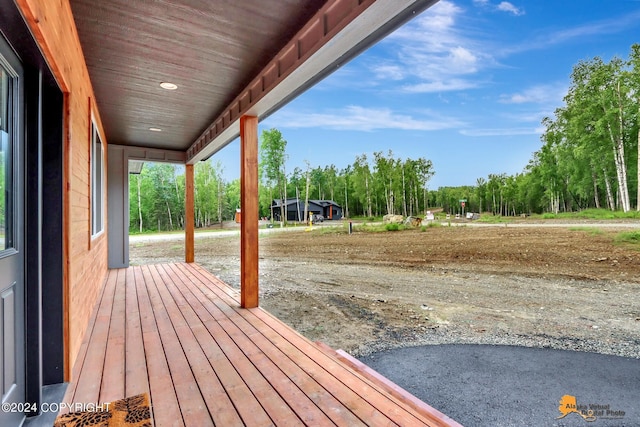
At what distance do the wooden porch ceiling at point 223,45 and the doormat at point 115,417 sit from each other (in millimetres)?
2083

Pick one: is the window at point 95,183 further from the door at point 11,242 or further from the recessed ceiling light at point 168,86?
the door at point 11,242

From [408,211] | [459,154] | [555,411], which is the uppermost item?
[459,154]

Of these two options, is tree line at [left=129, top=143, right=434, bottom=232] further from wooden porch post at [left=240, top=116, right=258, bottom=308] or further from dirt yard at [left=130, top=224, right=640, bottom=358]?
wooden porch post at [left=240, top=116, right=258, bottom=308]

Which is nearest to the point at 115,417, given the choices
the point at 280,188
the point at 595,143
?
the point at 595,143

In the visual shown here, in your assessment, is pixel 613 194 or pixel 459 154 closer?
pixel 613 194

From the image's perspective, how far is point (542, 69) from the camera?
8.22 metres

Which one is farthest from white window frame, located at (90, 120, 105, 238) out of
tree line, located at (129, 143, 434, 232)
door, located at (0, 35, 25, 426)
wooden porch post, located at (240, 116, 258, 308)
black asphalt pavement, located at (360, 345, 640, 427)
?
tree line, located at (129, 143, 434, 232)

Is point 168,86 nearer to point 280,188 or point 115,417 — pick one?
point 115,417

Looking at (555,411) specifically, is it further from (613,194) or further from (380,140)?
(380,140)

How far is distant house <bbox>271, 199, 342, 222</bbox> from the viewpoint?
20219 millimetres

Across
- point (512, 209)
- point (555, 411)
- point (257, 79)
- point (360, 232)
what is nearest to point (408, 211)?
point (360, 232)

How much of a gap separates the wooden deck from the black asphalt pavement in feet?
5.53

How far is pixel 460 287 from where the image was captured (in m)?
6.98

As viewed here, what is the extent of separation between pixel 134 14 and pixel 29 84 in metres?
0.76
